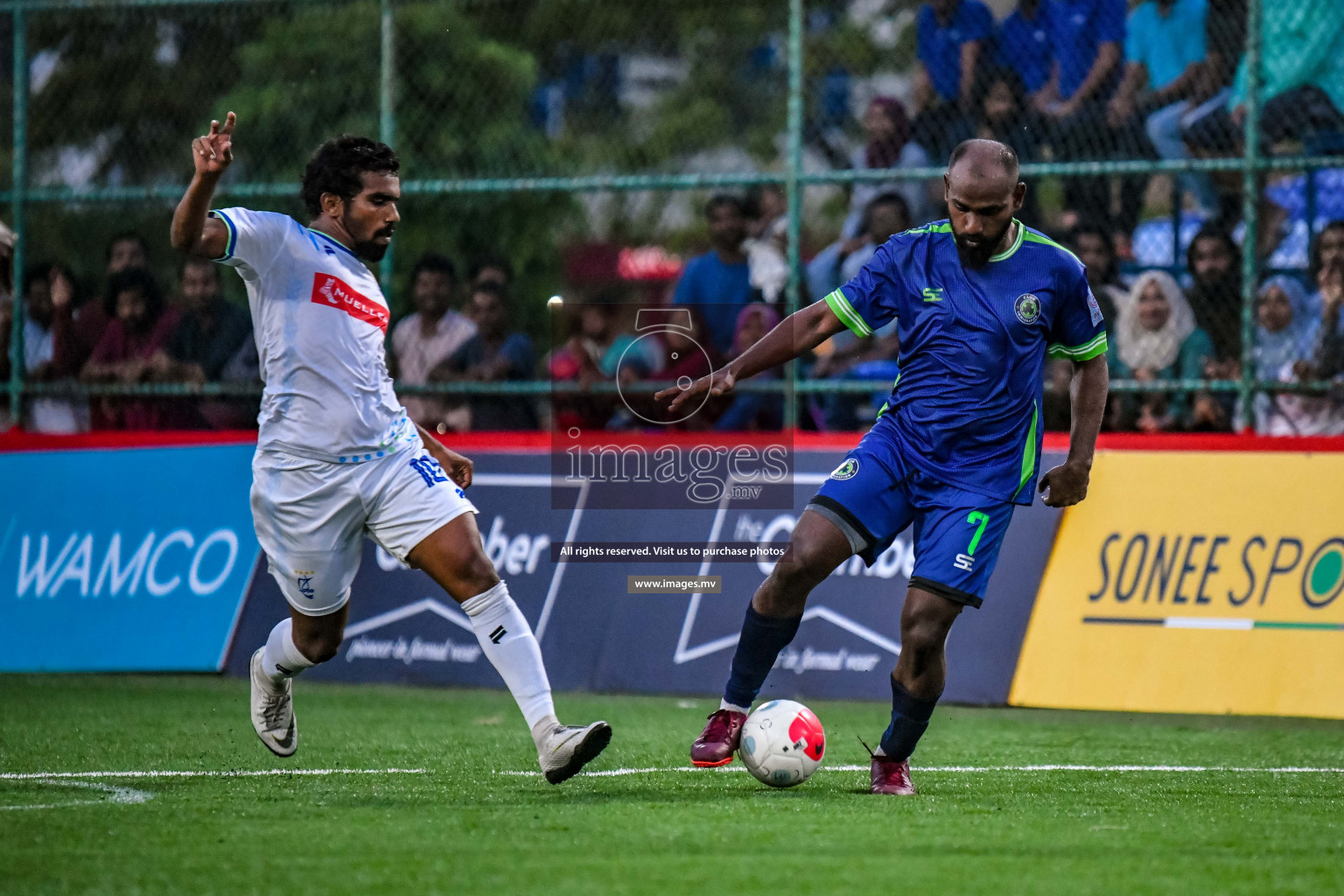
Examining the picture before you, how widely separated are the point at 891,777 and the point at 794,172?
196 inches

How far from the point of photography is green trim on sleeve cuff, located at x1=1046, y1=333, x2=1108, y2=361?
609 centimetres

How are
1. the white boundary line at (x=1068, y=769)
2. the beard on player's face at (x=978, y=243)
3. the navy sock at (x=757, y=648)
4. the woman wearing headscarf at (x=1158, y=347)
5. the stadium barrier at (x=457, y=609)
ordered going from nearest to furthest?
the beard on player's face at (x=978, y=243) → the navy sock at (x=757, y=648) → the white boundary line at (x=1068, y=769) → the stadium barrier at (x=457, y=609) → the woman wearing headscarf at (x=1158, y=347)

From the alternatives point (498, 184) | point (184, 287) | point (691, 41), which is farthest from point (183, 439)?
point (691, 41)

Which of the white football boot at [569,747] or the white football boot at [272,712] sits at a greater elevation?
the white football boot at [569,747]

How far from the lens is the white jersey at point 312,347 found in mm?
5980

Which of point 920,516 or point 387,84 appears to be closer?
point 920,516

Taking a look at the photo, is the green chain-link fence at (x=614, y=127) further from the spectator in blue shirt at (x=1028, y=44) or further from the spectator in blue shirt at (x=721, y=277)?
the spectator in blue shirt at (x=721, y=277)

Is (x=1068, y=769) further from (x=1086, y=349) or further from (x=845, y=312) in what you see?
(x=845, y=312)

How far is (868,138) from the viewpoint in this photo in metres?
11.2

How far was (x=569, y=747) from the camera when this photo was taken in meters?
5.73

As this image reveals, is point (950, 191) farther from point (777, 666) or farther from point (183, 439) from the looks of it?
point (183, 439)

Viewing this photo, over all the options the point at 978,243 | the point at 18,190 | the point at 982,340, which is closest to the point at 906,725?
the point at 982,340

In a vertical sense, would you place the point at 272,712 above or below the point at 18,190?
below

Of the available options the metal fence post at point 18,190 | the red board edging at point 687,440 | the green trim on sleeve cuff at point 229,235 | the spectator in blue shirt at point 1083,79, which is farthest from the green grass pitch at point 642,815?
the spectator in blue shirt at point 1083,79
